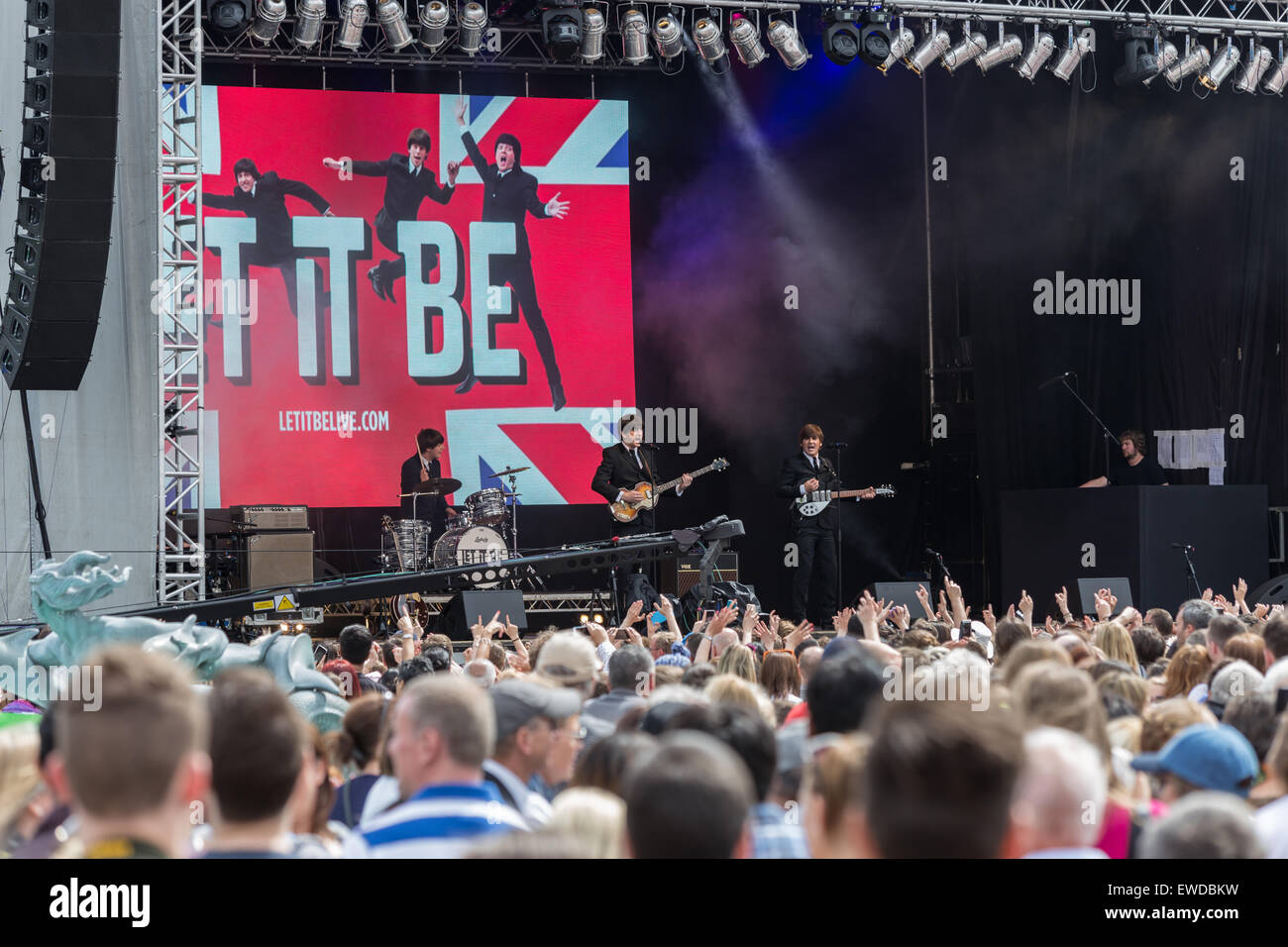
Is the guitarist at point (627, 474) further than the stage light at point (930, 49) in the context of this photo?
No

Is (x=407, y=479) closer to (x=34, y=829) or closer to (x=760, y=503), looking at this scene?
(x=760, y=503)

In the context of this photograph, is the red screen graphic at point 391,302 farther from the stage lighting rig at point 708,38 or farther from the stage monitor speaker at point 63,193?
the stage monitor speaker at point 63,193

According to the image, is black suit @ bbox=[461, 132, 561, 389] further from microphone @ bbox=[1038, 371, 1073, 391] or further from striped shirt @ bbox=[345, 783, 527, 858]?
striped shirt @ bbox=[345, 783, 527, 858]

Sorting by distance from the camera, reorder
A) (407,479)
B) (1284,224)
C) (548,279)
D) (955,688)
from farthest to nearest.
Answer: (1284,224) → (548,279) → (407,479) → (955,688)

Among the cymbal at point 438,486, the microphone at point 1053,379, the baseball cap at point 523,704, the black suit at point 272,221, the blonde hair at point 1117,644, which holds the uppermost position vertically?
the black suit at point 272,221

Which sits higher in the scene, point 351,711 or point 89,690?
point 89,690

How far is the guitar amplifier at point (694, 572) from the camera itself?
36.8 ft

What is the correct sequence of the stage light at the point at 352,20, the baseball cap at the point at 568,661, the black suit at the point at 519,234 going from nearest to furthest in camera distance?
the baseball cap at the point at 568,661
the stage light at the point at 352,20
the black suit at the point at 519,234

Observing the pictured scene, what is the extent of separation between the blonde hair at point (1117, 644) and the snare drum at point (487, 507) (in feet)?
21.0

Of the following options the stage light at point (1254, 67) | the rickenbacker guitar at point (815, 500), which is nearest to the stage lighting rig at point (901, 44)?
the stage light at point (1254, 67)

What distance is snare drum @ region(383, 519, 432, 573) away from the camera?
428 inches

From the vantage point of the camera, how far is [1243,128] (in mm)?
13078
